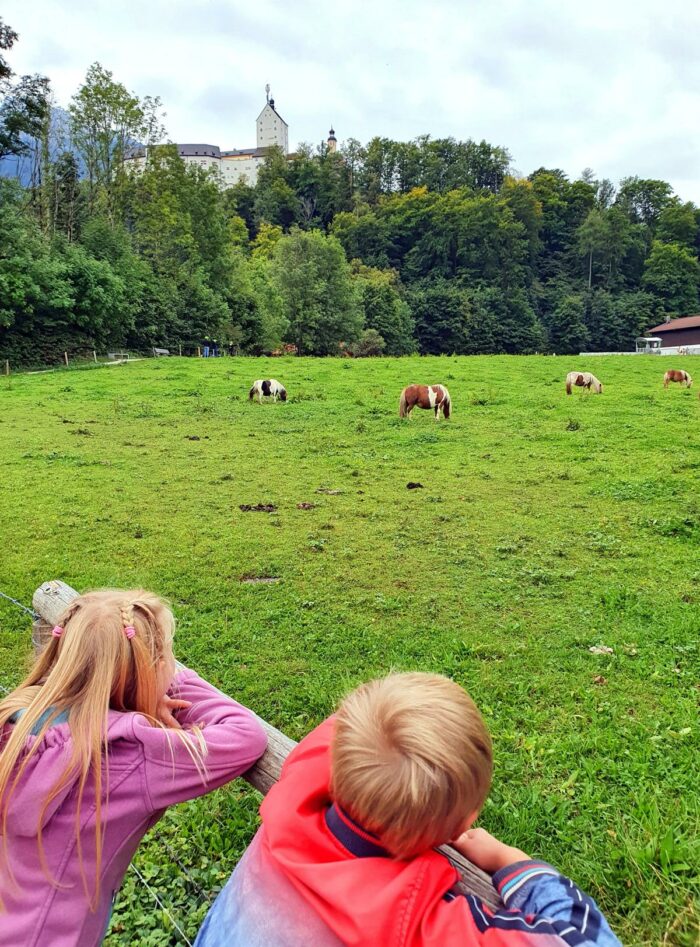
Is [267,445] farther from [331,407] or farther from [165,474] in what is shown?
[331,407]

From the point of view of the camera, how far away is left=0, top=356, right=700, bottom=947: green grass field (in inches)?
115

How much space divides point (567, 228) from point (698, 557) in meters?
109

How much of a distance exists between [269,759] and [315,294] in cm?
5329

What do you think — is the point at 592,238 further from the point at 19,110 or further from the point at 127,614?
the point at 127,614

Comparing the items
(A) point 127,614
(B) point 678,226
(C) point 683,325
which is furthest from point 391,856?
(B) point 678,226

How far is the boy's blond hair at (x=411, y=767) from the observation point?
4.55 feet

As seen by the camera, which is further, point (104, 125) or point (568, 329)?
point (568, 329)

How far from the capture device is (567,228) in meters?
102

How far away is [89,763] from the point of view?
1773 mm

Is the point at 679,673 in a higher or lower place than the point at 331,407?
lower

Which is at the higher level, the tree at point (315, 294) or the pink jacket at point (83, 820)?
the tree at point (315, 294)

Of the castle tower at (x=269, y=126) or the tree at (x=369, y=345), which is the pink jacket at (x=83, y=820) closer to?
the tree at (x=369, y=345)

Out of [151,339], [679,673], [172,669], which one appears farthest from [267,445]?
[151,339]

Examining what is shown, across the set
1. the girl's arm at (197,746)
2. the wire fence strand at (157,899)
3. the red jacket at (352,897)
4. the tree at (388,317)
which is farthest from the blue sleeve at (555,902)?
the tree at (388,317)
